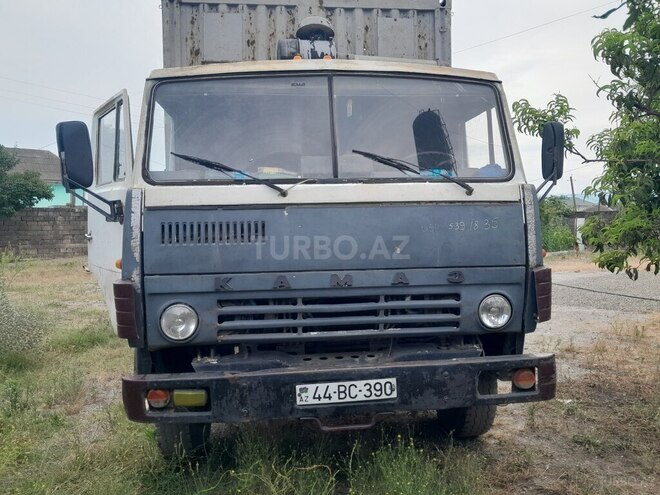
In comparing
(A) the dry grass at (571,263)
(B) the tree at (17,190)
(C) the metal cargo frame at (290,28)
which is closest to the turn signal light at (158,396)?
(C) the metal cargo frame at (290,28)

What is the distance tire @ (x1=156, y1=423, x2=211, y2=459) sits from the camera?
12.9 feet

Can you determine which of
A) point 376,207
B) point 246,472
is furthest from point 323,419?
point 376,207

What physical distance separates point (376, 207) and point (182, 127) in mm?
1172

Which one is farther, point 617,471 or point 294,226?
point 617,471

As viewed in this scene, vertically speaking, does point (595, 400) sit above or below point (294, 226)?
below

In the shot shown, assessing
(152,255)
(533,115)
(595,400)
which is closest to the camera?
(152,255)

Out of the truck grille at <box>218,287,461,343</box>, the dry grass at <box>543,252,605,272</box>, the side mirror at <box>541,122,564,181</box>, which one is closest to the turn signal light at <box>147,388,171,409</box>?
the truck grille at <box>218,287,461,343</box>

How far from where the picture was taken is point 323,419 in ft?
11.7

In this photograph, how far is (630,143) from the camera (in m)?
4.51

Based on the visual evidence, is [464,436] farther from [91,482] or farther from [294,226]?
[91,482]

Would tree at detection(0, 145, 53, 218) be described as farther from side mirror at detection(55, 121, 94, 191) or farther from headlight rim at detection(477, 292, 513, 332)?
headlight rim at detection(477, 292, 513, 332)

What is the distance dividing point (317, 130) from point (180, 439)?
1.88m

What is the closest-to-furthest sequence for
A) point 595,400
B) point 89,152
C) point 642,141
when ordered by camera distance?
point 89,152
point 642,141
point 595,400

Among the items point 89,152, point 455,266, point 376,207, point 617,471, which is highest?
point 89,152
